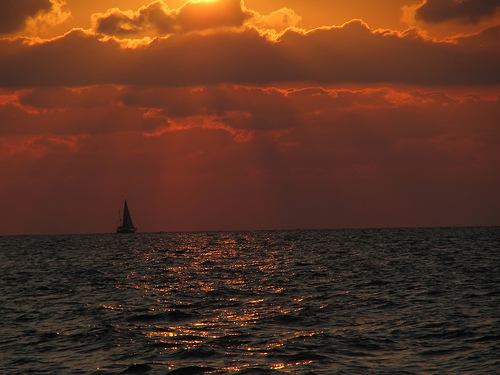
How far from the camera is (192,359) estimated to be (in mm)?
19969

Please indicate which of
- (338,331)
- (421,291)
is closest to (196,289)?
(421,291)

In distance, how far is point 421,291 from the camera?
3622 cm

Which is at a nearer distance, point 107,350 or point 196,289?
point 107,350

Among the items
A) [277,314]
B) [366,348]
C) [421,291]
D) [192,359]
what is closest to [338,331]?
[366,348]

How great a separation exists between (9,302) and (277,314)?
1597cm

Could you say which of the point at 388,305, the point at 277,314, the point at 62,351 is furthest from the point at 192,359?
the point at 388,305

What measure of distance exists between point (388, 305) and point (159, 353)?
13.8m

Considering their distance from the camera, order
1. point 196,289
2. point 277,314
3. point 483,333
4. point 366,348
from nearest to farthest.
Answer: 1. point 366,348
2. point 483,333
3. point 277,314
4. point 196,289

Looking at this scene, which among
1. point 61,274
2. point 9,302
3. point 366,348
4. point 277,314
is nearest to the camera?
point 366,348

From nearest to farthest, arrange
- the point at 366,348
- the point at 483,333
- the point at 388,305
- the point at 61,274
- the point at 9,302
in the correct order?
the point at 366,348 < the point at 483,333 < the point at 388,305 < the point at 9,302 < the point at 61,274

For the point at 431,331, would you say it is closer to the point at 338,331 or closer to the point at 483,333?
the point at 483,333

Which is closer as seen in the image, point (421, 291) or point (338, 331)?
point (338, 331)

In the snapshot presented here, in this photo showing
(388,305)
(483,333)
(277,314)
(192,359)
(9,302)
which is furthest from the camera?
(9,302)

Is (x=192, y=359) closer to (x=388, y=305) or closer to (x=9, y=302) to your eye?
(x=388, y=305)
